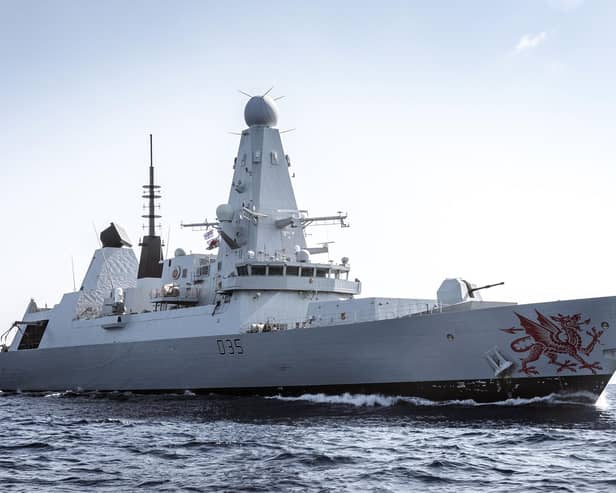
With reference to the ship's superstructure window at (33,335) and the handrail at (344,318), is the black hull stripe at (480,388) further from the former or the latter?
the ship's superstructure window at (33,335)

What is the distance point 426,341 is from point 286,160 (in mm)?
11119

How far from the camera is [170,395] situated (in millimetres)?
27734

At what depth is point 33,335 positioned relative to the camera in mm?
36844

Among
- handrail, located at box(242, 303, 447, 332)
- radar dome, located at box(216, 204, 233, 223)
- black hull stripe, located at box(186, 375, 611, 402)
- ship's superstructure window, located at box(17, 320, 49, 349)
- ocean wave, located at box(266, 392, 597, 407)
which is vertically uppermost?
radar dome, located at box(216, 204, 233, 223)

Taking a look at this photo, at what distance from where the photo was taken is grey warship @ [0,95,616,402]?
66.2 feet

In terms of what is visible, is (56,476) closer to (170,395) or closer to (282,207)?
(170,395)

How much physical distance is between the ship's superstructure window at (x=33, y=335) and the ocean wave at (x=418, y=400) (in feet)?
55.1

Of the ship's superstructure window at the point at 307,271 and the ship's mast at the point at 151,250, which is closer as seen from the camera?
the ship's superstructure window at the point at 307,271

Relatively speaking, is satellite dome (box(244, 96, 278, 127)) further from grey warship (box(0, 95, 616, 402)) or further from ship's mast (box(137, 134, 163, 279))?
ship's mast (box(137, 134, 163, 279))

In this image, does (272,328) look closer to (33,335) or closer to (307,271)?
(307,271)

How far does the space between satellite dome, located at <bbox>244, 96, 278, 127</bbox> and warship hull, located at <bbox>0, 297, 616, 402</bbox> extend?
26.4 feet

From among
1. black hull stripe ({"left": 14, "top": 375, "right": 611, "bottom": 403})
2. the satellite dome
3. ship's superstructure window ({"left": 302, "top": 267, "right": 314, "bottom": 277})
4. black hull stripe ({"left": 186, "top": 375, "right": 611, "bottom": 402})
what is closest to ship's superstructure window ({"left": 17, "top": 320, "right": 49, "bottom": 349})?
the satellite dome

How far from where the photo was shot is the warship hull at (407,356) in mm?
19797

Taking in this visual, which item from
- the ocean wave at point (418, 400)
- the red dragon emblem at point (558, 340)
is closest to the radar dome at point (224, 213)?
the ocean wave at point (418, 400)
